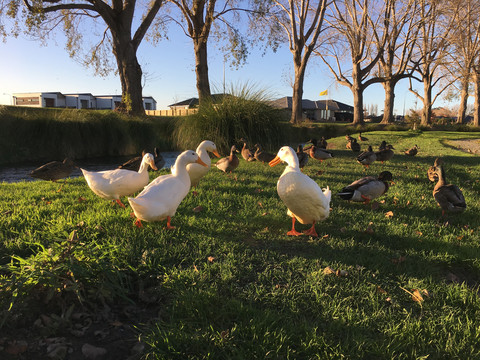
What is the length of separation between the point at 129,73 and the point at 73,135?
4.75 meters

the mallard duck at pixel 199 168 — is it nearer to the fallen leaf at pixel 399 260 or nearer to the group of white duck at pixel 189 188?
the group of white duck at pixel 189 188

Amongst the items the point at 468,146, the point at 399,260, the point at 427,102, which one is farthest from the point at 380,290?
the point at 427,102

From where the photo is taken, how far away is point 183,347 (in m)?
1.90

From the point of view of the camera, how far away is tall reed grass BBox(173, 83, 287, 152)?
34.0ft

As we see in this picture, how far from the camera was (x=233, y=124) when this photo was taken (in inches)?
414

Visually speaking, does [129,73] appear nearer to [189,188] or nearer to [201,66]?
[201,66]

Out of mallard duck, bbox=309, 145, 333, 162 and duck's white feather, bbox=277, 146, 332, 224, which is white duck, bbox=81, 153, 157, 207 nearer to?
duck's white feather, bbox=277, 146, 332, 224

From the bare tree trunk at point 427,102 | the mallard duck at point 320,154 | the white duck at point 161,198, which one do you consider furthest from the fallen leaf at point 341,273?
the bare tree trunk at point 427,102

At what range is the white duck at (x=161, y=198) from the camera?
3359mm

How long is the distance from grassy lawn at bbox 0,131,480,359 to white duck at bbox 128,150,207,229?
0.71 feet

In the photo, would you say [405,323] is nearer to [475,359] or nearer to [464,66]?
[475,359]

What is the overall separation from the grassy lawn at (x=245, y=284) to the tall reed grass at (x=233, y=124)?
6.28 m

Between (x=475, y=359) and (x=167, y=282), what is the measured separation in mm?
2152

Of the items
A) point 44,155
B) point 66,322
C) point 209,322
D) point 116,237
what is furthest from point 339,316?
point 44,155
